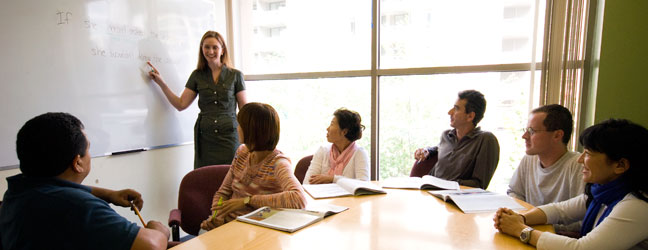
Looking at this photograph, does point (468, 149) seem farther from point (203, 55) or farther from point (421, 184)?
point (203, 55)

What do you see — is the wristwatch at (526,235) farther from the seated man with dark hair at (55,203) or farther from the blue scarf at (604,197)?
the seated man with dark hair at (55,203)

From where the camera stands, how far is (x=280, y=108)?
3689mm

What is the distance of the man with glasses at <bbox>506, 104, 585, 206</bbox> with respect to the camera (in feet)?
5.40

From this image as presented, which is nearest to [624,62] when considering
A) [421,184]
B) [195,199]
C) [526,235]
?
[421,184]

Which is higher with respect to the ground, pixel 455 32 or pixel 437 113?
pixel 455 32

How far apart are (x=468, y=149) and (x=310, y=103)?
1.77 meters

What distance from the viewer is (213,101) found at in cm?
275

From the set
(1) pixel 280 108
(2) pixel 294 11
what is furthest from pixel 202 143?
(2) pixel 294 11

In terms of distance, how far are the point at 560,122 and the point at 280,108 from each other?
103 inches

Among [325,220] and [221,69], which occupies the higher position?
[221,69]

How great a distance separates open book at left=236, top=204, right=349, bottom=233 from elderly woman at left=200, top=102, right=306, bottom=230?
3cm

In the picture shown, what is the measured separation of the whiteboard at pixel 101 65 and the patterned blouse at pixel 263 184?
1.25 m

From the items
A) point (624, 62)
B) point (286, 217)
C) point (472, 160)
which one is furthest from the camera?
point (624, 62)

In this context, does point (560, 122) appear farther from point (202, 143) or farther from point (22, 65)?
point (22, 65)
